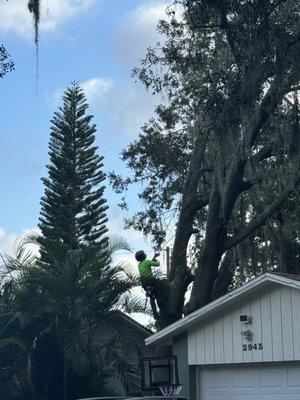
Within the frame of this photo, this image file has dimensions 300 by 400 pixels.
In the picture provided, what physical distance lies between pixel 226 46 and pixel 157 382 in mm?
8399

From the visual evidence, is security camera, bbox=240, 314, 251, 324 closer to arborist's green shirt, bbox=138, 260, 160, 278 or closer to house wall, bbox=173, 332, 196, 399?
house wall, bbox=173, 332, 196, 399

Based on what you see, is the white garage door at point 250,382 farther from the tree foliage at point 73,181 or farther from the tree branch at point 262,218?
the tree foliage at point 73,181

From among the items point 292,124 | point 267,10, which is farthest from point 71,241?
point 267,10

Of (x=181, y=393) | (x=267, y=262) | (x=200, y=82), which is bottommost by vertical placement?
(x=181, y=393)

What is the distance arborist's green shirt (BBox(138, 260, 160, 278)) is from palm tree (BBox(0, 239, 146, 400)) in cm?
72

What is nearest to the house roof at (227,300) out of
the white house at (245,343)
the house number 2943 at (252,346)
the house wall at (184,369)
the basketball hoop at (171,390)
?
the white house at (245,343)

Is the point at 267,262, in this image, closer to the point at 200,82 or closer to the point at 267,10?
the point at 200,82

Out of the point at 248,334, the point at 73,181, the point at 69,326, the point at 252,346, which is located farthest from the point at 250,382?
the point at 73,181

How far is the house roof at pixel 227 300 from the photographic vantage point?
47.6ft

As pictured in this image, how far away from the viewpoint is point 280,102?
720 inches

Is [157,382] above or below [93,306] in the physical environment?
below

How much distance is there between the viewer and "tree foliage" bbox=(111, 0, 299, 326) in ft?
57.6

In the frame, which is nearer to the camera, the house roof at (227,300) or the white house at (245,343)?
the house roof at (227,300)

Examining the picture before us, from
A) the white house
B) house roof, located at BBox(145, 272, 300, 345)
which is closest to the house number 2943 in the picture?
the white house
